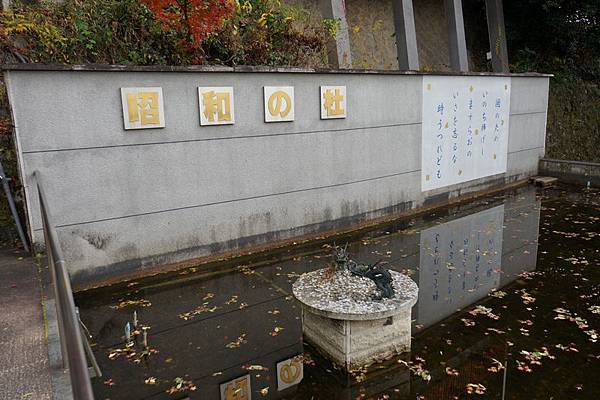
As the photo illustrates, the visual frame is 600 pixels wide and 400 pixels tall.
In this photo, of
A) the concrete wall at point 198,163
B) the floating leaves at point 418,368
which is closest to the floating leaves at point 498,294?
the floating leaves at point 418,368

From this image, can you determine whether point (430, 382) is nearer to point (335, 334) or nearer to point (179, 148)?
point (335, 334)

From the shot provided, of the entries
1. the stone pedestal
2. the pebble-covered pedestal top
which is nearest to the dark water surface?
the stone pedestal

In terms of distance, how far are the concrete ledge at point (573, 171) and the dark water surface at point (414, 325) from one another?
15.2 ft

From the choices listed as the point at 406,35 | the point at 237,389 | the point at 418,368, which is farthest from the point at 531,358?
the point at 406,35

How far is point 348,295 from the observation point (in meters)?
3.91

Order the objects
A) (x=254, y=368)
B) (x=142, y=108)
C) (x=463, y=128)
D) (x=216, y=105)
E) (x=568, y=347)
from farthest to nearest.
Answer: (x=463, y=128) < (x=216, y=105) < (x=142, y=108) < (x=568, y=347) < (x=254, y=368)

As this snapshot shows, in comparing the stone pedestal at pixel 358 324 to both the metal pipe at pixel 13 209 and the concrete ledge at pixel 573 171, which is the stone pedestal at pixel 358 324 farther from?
the concrete ledge at pixel 573 171

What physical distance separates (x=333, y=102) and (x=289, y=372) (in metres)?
4.68

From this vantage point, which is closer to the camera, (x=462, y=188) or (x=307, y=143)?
(x=307, y=143)

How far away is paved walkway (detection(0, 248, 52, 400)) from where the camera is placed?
9.70 ft

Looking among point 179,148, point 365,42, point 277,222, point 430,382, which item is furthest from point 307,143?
point 365,42

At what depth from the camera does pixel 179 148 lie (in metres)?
5.94

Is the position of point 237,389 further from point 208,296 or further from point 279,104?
point 279,104

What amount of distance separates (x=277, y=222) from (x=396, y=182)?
2.79 m
